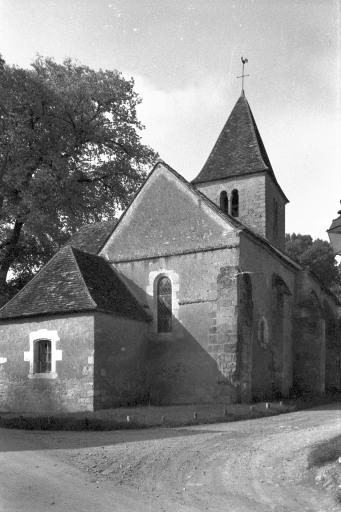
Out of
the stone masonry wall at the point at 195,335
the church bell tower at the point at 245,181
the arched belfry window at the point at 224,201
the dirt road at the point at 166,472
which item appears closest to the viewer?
the dirt road at the point at 166,472

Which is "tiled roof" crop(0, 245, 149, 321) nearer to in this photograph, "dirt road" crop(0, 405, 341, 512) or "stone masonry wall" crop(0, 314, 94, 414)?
"stone masonry wall" crop(0, 314, 94, 414)

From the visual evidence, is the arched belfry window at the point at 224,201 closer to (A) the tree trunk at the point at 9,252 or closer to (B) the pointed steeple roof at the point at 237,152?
(B) the pointed steeple roof at the point at 237,152

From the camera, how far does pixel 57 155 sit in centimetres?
2988

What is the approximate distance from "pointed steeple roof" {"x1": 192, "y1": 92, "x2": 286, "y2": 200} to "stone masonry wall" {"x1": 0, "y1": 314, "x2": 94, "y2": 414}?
12439mm

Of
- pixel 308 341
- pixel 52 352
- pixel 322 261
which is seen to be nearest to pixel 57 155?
pixel 52 352

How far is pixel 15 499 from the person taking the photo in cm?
761

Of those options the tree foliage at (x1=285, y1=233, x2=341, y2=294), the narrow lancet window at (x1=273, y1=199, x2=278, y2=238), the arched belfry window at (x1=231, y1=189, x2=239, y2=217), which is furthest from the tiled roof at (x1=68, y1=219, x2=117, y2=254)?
the tree foliage at (x1=285, y1=233, x2=341, y2=294)

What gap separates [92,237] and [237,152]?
8.89 m

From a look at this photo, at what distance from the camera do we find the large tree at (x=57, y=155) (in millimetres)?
28953

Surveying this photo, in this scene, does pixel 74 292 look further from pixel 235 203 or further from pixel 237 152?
pixel 237 152

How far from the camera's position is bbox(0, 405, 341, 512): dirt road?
25.0 ft

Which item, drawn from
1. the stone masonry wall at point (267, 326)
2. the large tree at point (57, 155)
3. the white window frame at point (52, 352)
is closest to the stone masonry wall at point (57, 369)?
the white window frame at point (52, 352)

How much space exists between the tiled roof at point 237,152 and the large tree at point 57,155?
5.20m

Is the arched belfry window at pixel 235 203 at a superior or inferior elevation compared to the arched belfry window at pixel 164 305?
superior
